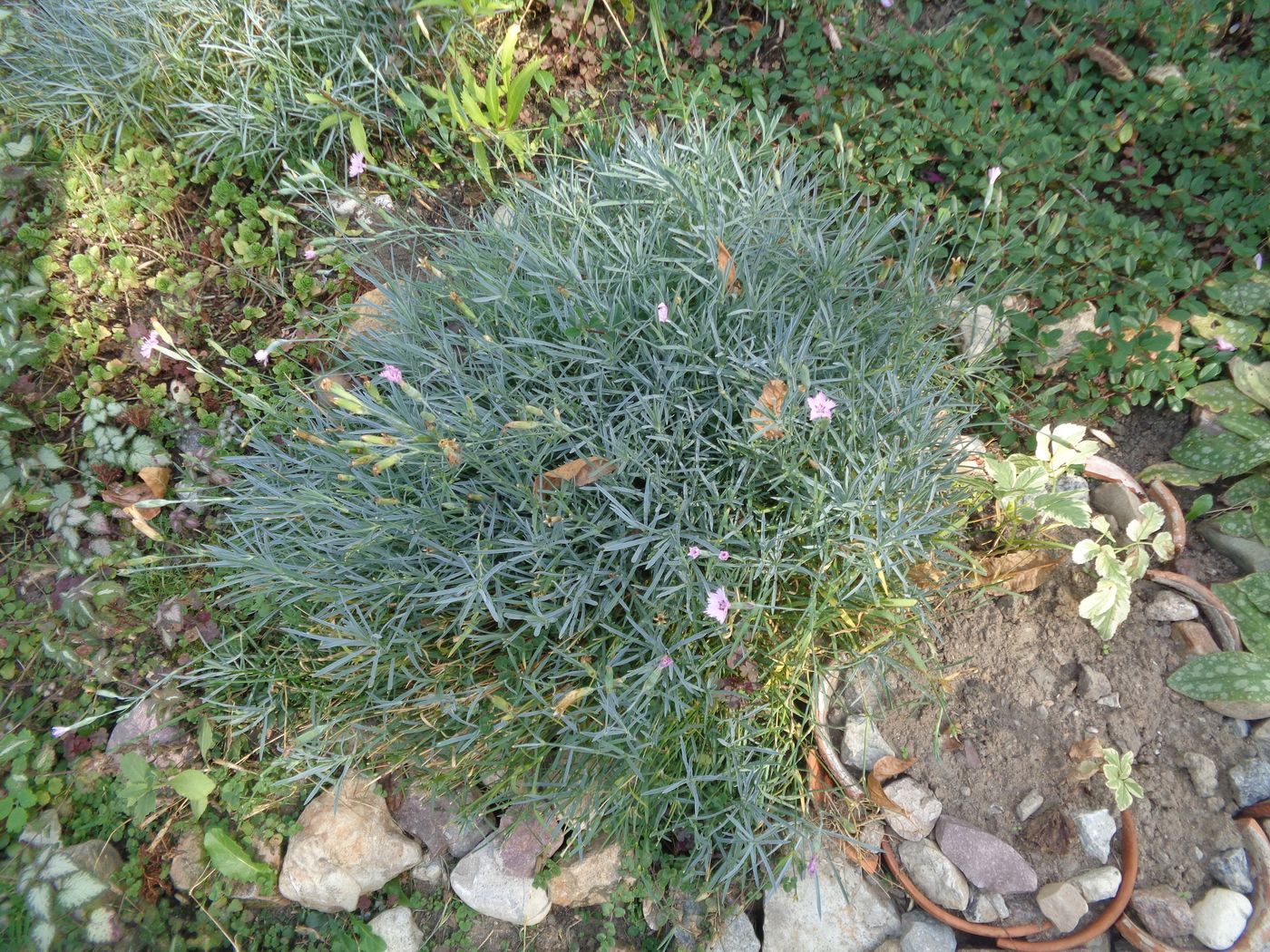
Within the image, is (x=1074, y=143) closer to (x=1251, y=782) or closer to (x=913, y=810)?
(x=1251, y=782)

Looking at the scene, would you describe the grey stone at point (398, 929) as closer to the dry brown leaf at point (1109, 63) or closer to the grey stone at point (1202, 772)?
the grey stone at point (1202, 772)

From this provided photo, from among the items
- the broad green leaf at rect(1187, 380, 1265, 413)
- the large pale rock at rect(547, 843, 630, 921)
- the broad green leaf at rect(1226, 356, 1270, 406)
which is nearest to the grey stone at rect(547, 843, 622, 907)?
the large pale rock at rect(547, 843, 630, 921)

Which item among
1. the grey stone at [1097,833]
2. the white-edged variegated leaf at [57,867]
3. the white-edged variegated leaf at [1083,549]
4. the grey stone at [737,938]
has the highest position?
the white-edged variegated leaf at [1083,549]

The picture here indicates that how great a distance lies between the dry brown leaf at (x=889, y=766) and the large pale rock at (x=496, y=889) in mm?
1004

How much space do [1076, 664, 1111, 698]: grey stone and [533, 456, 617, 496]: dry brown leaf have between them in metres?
1.48

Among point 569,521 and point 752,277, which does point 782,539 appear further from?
point 752,277

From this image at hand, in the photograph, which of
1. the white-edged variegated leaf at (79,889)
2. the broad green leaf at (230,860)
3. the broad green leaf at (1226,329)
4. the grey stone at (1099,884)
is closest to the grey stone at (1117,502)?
the broad green leaf at (1226,329)

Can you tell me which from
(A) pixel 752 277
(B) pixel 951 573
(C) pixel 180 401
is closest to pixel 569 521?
(A) pixel 752 277

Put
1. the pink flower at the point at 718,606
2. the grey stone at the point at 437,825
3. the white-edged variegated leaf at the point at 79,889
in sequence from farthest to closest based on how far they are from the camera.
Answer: the grey stone at the point at 437,825, the white-edged variegated leaf at the point at 79,889, the pink flower at the point at 718,606

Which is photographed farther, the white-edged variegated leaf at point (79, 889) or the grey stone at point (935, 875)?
the white-edged variegated leaf at point (79, 889)

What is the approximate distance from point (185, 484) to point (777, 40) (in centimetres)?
288

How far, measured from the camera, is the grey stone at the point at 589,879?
2102 mm

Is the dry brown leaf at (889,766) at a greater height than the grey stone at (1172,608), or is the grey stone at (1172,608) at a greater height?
the grey stone at (1172,608)

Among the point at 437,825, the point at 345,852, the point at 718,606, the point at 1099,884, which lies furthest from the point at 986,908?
the point at 345,852
